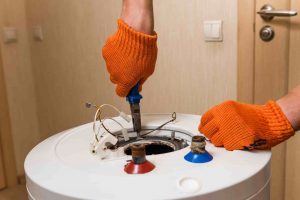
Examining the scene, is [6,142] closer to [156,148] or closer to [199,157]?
[156,148]

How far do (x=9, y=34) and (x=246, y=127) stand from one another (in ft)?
5.80

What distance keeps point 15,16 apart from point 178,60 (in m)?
1.12

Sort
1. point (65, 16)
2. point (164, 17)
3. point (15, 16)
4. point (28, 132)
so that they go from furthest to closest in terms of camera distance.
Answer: point (28, 132) → point (15, 16) → point (65, 16) → point (164, 17)

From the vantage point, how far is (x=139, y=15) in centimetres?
96

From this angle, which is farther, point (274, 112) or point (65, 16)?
point (65, 16)

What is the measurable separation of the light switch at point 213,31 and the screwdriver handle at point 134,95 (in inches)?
23.1

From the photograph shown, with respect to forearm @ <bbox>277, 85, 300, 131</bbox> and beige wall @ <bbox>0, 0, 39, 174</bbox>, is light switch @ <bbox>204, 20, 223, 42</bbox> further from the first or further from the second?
beige wall @ <bbox>0, 0, 39, 174</bbox>

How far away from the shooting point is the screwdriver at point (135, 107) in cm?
96

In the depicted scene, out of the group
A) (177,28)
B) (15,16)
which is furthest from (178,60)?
(15,16)

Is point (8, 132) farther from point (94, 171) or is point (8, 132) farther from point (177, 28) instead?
point (94, 171)

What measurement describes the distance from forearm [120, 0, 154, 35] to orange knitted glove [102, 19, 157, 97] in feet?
0.10

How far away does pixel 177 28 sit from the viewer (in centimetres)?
157

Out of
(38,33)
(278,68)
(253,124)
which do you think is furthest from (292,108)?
(38,33)

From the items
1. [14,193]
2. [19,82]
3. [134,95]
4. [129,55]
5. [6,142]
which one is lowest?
[14,193]
